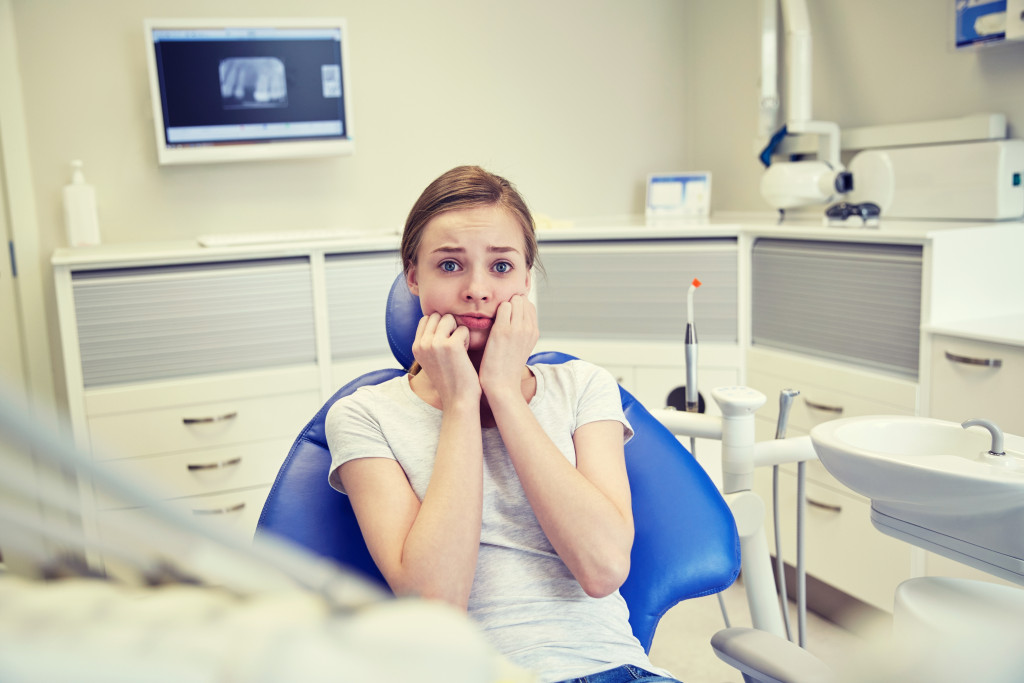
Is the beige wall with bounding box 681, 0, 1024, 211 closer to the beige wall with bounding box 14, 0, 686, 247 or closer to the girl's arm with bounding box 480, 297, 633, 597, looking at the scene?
the beige wall with bounding box 14, 0, 686, 247

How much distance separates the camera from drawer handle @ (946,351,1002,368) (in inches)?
70.7

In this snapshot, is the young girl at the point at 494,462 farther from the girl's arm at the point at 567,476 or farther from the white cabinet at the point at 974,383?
the white cabinet at the point at 974,383

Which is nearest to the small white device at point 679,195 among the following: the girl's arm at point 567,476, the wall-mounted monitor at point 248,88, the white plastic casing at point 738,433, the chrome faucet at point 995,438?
the wall-mounted monitor at point 248,88

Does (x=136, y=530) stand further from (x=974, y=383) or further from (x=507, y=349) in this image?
(x=974, y=383)

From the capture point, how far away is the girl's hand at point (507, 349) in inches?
44.3

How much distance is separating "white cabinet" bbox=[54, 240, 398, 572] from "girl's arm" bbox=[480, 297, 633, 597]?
4.80 feet

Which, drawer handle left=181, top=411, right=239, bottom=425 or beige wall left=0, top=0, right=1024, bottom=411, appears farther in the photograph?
beige wall left=0, top=0, right=1024, bottom=411

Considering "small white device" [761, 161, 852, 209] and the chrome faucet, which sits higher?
"small white device" [761, 161, 852, 209]

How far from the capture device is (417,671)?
0.97 feet

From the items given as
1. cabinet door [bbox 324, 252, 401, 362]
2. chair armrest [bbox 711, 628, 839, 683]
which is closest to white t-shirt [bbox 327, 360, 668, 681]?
chair armrest [bbox 711, 628, 839, 683]

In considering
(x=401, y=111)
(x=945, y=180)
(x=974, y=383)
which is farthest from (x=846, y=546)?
(x=401, y=111)

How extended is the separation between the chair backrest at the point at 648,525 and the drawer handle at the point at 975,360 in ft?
3.09

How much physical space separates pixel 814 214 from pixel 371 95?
1.63 m

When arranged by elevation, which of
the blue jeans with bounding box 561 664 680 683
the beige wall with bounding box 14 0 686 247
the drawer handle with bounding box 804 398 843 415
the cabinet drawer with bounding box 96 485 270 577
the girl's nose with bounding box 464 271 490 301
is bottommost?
the blue jeans with bounding box 561 664 680 683
